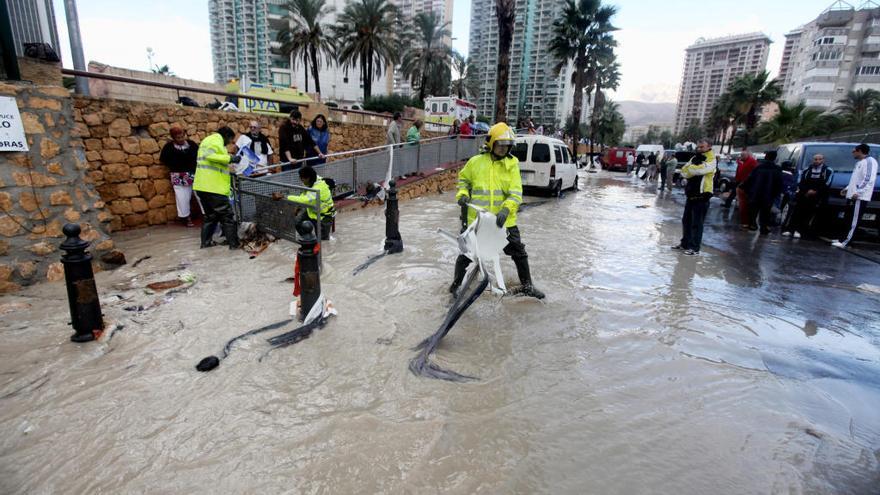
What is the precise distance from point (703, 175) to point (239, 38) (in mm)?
104396

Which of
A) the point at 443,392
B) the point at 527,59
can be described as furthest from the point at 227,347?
the point at 527,59

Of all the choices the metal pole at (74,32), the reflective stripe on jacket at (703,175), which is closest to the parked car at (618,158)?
the reflective stripe on jacket at (703,175)

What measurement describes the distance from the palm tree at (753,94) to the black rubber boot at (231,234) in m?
51.2

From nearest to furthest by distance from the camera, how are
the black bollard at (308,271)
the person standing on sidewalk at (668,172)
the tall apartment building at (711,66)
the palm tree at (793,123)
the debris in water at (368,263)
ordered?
1. the black bollard at (308,271)
2. the debris in water at (368,263)
3. the person standing on sidewalk at (668,172)
4. the palm tree at (793,123)
5. the tall apartment building at (711,66)

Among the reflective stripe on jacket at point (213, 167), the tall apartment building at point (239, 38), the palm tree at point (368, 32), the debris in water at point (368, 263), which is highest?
the tall apartment building at point (239, 38)

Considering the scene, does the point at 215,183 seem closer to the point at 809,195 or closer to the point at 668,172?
the point at 809,195

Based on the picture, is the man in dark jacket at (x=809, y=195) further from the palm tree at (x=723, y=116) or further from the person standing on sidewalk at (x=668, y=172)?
the palm tree at (x=723, y=116)

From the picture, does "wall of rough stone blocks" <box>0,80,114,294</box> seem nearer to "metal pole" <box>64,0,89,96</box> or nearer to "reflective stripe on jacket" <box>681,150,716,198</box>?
"metal pole" <box>64,0,89,96</box>

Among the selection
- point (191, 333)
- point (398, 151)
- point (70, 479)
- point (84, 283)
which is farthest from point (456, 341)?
point (398, 151)

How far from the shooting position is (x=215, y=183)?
19.0 feet

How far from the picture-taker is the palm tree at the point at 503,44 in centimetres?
1414

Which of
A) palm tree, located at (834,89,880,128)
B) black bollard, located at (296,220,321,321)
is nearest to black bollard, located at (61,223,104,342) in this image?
black bollard, located at (296,220,321,321)

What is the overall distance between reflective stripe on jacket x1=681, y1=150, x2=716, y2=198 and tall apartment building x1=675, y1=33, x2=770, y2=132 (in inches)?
5549

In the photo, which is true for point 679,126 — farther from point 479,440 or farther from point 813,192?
point 479,440
